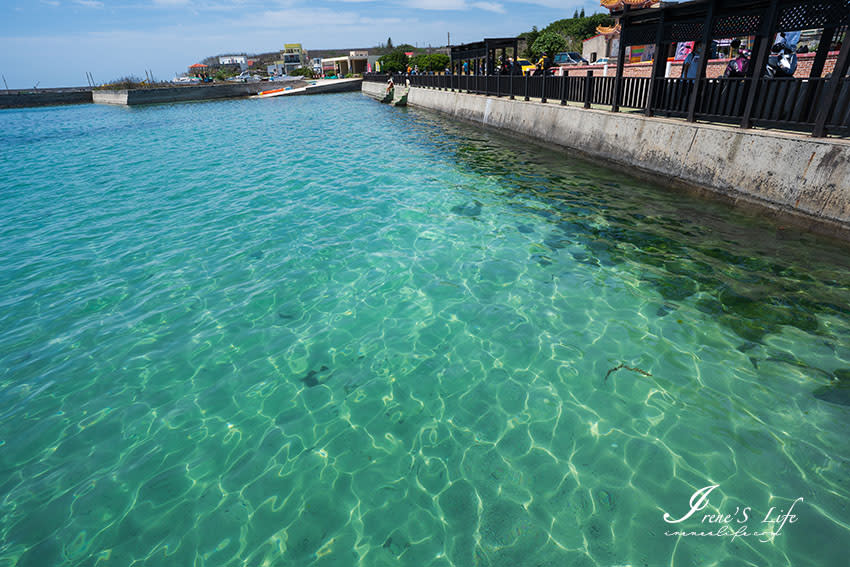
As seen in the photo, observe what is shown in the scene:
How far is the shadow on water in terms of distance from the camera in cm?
583

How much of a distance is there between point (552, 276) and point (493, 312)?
1.52 meters

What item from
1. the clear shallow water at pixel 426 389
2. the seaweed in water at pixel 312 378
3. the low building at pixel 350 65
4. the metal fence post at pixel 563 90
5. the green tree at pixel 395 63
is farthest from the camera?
the low building at pixel 350 65

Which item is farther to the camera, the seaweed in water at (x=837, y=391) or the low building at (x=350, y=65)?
the low building at (x=350, y=65)

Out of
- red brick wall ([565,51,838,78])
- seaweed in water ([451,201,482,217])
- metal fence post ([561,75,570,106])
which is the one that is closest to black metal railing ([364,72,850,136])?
metal fence post ([561,75,570,106])

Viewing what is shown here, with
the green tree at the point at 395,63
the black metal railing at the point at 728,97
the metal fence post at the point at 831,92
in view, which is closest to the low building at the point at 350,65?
the green tree at the point at 395,63

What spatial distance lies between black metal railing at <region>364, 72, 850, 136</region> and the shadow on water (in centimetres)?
190

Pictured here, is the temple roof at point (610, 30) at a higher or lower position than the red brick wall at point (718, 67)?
higher

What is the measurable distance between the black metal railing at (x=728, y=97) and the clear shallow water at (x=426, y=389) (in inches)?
84.6

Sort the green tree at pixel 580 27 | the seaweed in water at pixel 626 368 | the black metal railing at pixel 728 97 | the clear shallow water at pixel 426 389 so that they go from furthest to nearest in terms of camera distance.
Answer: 1. the green tree at pixel 580 27
2. the black metal railing at pixel 728 97
3. the seaweed in water at pixel 626 368
4. the clear shallow water at pixel 426 389

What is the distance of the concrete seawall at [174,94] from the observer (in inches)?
2163

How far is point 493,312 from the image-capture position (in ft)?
20.9

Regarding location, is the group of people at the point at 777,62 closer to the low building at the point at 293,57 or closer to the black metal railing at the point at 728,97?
the black metal railing at the point at 728,97

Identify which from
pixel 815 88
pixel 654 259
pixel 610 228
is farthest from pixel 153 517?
pixel 815 88

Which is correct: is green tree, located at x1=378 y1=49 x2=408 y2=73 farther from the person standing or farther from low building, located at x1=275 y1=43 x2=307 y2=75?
the person standing
